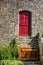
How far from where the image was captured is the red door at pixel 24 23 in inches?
812

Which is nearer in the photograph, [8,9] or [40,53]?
[40,53]

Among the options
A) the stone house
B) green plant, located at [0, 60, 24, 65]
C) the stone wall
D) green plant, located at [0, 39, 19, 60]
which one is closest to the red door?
the stone house

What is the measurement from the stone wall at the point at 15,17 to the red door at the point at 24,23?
0.29 m

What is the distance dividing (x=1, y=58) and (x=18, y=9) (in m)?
3.94

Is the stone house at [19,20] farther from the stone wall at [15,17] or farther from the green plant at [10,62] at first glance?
the green plant at [10,62]

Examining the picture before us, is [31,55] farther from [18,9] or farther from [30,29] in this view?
[18,9]

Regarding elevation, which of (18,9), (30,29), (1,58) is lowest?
(1,58)

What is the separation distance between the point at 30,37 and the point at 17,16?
5.53 ft

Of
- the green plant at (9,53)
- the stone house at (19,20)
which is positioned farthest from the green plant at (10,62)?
the stone house at (19,20)

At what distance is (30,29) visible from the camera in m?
20.6

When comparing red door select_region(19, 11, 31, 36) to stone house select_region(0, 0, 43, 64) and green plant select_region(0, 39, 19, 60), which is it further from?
green plant select_region(0, 39, 19, 60)

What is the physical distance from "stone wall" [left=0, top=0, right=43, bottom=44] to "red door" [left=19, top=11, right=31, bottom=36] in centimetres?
29

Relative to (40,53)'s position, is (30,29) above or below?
above

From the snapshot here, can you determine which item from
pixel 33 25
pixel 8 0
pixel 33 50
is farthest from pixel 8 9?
pixel 33 50
